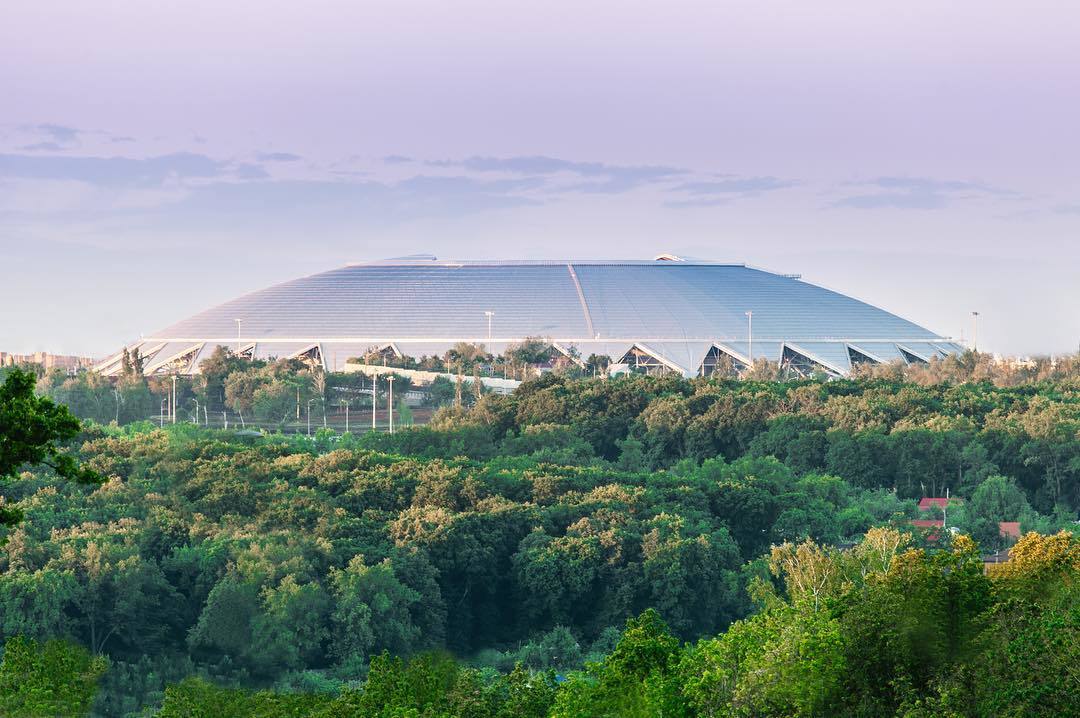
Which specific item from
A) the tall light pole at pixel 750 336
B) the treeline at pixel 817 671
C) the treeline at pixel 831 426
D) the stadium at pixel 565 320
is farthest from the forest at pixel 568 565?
the stadium at pixel 565 320

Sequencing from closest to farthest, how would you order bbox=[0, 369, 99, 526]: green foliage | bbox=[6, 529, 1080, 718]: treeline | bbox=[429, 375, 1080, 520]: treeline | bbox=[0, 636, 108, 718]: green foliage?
bbox=[0, 369, 99, 526]: green foliage < bbox=[6, 529, 1080, 718]: treeline < bbox=[0, 636, 108, 718]: green foliage < bbox=[429, 375, 1080, 520]: treeline

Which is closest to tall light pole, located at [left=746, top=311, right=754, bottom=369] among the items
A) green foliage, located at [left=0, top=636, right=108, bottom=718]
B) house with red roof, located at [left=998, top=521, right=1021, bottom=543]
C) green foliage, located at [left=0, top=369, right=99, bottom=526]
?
house with red roof, located at [left=998, top=521, right=1021, bottom=543]

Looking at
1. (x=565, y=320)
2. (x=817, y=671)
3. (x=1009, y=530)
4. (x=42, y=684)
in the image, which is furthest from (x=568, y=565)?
(x=565, y=320)

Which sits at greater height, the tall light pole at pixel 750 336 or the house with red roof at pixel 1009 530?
the tall light pole at pixel 750 336

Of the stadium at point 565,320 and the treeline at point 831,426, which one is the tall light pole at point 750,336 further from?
the treeline at point 831,426

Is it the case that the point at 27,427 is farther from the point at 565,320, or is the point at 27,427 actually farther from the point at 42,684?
the point at 565,320

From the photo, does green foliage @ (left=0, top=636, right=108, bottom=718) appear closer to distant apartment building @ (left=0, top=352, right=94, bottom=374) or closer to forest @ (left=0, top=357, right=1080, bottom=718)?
forest @ (left=0, top=357, right=1080, bottom=718)
